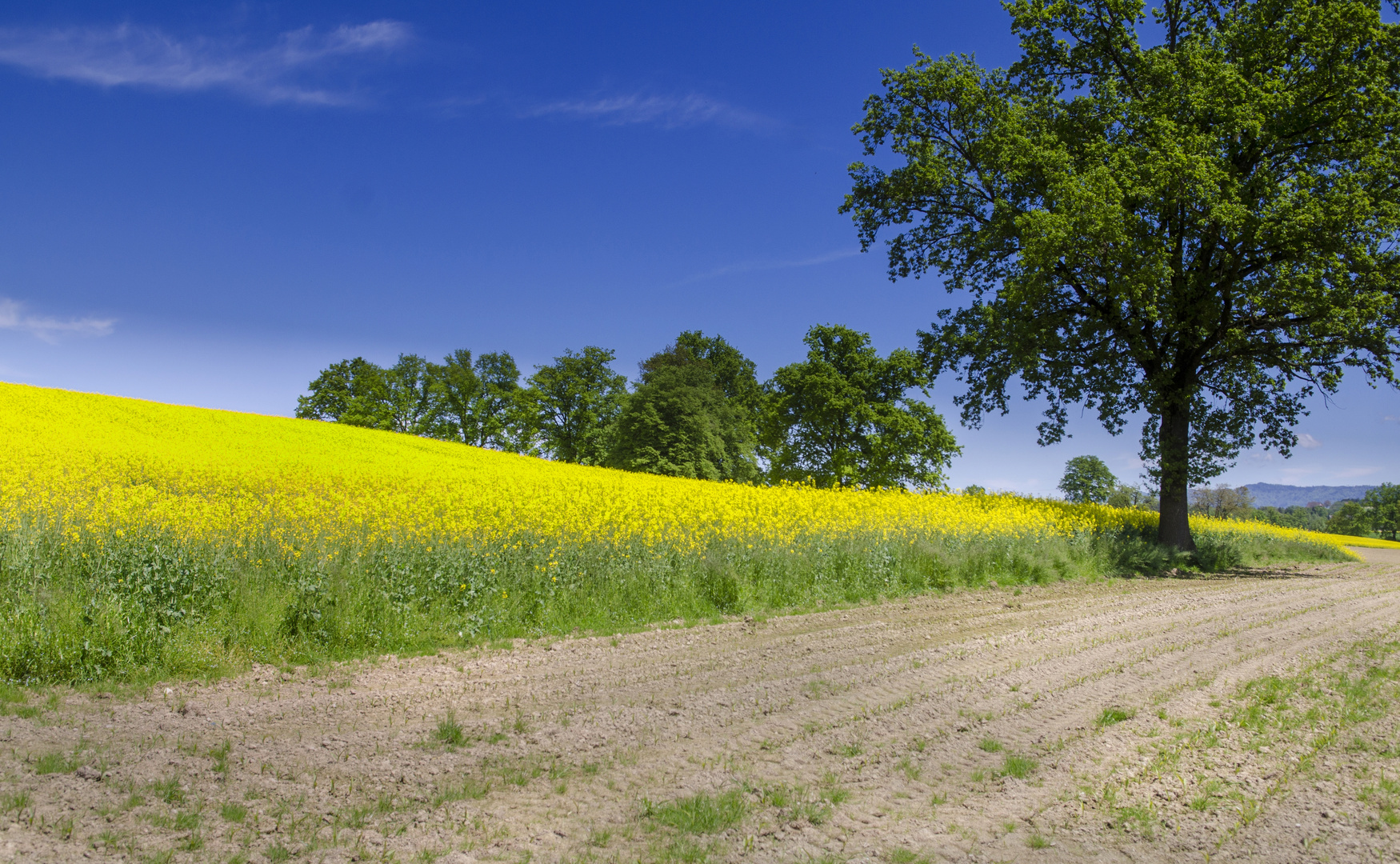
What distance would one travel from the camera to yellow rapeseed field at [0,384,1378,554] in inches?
381

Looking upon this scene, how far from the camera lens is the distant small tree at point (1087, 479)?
85.6m

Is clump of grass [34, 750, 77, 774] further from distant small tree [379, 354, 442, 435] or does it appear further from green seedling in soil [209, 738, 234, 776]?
distant small tree [379, 354, 442, 435]

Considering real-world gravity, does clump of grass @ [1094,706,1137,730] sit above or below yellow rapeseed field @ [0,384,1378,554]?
below

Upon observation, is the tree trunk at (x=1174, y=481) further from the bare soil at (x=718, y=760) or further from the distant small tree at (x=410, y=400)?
the distant small tree at (x=410, y=400)

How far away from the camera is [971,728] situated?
481 cm

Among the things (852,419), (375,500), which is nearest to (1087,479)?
(852,419)

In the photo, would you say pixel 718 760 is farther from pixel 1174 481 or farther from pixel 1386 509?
pixel 1386 509

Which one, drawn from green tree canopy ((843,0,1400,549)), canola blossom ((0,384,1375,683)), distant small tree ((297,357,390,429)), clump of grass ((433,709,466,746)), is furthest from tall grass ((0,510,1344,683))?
distant small tree ((297,357,390,429))

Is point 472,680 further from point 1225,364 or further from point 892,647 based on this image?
point 1225,364

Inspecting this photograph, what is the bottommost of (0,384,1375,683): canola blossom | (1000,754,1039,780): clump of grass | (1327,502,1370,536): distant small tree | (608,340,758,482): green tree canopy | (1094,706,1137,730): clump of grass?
(1327,502,1370,536): distant small tree

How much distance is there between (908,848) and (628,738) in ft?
6.48

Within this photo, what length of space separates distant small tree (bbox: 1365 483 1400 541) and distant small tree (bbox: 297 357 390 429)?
390 feet

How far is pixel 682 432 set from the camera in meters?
42.6

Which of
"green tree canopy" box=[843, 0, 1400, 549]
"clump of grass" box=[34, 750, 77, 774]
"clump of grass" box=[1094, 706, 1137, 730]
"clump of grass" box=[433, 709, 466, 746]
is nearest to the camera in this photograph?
"clump of grass" box=[34, 750, 77, 774]
